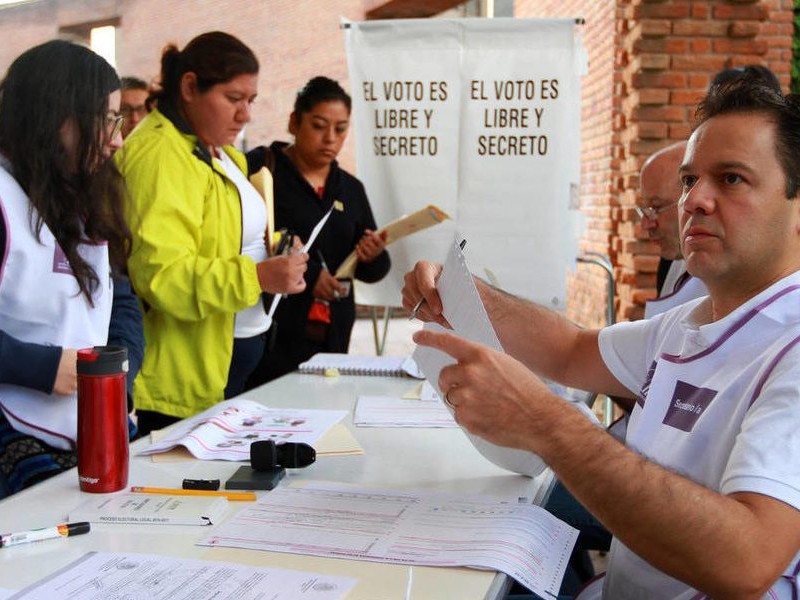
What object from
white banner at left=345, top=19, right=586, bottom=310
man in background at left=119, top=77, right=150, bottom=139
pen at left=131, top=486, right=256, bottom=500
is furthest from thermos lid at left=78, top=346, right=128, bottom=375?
man in background at left=119, top=77, right=150, bottom=139

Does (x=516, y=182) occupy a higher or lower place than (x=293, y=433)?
higher

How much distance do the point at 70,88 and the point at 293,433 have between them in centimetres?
91

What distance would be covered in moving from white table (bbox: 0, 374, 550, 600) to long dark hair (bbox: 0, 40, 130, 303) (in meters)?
0.51

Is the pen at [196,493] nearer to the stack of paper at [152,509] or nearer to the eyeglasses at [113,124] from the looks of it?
the stack of paper at [152,509]

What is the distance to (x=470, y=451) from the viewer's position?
1736mm

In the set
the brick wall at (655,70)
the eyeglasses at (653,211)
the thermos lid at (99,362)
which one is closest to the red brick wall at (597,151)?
the brick wall at (655,70)

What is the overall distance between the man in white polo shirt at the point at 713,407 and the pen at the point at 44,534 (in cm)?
57

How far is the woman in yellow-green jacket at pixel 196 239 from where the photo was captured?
2.40 metres

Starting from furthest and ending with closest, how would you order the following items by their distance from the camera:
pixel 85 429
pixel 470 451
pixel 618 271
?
pixel 618 271
pixel 470 451
pixel 85 429

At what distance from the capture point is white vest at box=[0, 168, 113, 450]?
67.3 inches

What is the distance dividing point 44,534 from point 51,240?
0.78 metres

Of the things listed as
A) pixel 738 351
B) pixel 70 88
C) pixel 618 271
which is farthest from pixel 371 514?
pixel 618 271

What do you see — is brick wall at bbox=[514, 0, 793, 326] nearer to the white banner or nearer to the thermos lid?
the white banner

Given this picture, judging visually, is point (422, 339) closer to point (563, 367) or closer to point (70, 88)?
point (563, 367)
